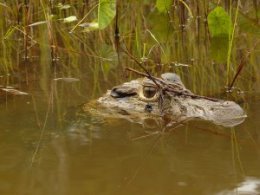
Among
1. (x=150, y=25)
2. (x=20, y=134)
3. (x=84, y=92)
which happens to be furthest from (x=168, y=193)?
(x=150, y=25)

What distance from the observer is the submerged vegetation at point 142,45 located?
3.97 metres

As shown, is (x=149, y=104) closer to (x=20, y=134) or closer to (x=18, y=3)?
(x=20, y=134)

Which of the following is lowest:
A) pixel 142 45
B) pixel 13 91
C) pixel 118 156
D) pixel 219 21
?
pixel 118 156

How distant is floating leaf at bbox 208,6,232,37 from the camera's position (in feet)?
12.6

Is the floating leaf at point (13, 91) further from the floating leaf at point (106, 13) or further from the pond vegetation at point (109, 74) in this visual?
the floating leaf at point (106, 13)

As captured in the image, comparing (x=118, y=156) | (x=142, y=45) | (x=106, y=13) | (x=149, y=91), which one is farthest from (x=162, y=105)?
(x=142, y=45)

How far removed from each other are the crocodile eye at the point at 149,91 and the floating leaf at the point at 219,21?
0.76 m

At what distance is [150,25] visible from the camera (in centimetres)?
580

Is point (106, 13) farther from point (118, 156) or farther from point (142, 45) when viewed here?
point (118, 156)

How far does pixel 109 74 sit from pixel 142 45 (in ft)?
2.82

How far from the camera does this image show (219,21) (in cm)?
397

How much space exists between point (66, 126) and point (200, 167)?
0.97m

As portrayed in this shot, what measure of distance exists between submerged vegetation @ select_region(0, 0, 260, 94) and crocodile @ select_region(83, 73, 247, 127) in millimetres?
417

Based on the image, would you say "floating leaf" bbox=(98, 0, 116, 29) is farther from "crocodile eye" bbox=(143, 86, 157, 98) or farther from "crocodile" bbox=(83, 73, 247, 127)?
"crocodile eye" bbox=(143, 86, 157, 98)
